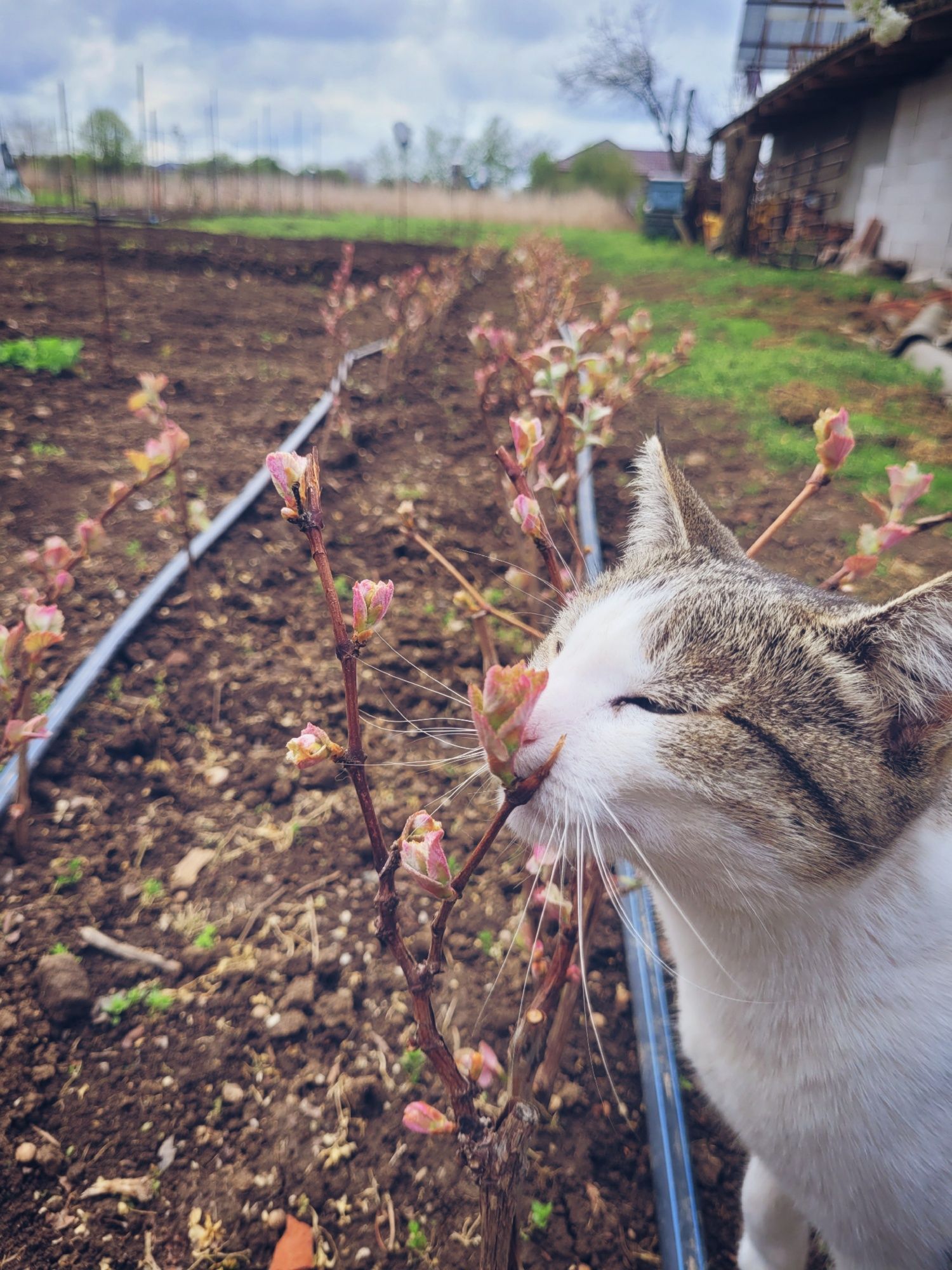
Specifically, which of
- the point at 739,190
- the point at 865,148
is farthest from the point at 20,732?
the point at 739,190

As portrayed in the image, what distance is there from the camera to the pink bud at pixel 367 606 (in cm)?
82

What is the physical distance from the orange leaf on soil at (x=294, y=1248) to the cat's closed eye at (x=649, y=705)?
1131 millimetres

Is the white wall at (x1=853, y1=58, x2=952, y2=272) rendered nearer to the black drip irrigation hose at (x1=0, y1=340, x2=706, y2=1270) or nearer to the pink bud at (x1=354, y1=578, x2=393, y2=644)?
the black drip irrigation hose at (x1=0, y1=340, x2=706, y2=1270)

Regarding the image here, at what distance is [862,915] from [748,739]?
32 cm

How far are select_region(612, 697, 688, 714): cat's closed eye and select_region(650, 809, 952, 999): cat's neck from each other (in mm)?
253

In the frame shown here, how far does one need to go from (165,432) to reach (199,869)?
1200mm

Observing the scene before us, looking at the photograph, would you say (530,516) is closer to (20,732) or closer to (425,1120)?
(425,1120)

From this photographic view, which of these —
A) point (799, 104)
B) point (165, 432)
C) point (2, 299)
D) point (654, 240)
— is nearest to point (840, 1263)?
point (165, 432)

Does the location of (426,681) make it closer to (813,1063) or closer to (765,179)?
(813,1063)

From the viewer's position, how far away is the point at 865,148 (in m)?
10.8

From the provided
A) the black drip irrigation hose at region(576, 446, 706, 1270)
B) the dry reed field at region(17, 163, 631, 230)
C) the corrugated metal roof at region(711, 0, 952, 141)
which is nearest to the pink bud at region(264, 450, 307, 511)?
the black drip irrigation hose at region(576, 446, 706, 1270)

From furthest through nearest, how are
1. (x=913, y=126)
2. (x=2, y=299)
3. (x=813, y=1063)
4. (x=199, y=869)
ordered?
(x=913, y=126) → (x=2, y=299) → (x=199, y=869) → (x=813, y=1063)

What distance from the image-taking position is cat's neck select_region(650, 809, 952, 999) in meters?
1.03

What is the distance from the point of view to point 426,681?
2.46m
